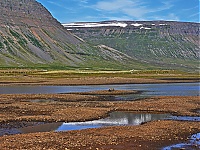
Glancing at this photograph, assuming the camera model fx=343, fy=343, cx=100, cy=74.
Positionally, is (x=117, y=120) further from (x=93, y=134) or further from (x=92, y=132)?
(x=93, y=134)

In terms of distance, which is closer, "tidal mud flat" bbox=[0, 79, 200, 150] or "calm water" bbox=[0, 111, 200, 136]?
"tidal mud flat" bbox=[0, 79, 200, 150]

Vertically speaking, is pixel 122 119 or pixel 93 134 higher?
pixel 93 134

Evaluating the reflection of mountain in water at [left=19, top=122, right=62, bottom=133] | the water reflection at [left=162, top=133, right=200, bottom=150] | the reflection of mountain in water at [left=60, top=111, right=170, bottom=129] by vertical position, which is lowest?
the reflection of mountain in water at [left=60, top=111, right=170, bottom=129]

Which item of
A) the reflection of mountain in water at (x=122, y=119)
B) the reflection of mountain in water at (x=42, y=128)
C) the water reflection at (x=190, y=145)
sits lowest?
the reflection of mountain in water at (x=122, y=119)

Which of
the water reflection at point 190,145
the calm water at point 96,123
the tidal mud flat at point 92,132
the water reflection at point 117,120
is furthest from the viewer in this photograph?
the water reflection at point 117,120

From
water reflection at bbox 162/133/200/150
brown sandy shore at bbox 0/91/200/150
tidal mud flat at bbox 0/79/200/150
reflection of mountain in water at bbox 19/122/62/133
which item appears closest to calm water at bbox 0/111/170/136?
reflection of mountain in water at bbox 19/122/62/133

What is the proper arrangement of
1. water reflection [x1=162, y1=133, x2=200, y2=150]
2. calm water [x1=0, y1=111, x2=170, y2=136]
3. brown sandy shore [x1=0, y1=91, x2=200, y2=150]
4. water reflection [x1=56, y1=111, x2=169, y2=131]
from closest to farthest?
water reflection [x1=162, y1=133, x2=200, y2=150] < brown sandy shore [x1=0, y1=91, x2=200, y2=150] < calm water [x1=0, y1=111, x2=170, y2=136] < water reflection [x1=56, y1=111, x2=169, y2=131]

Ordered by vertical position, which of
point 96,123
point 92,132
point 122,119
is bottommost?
point 122,119

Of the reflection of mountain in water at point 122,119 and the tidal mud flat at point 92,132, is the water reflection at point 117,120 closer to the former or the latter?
the reflection of mountain in water at point 122,119

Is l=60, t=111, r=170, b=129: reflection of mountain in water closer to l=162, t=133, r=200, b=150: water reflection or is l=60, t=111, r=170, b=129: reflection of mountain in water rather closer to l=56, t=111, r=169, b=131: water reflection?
l=56, t=111, r=169, b=131: water reflection

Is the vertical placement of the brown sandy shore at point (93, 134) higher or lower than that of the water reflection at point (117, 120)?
higher

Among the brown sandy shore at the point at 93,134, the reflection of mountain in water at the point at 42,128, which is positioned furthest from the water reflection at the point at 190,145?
the reflection of mountain in water at the point at 42,128

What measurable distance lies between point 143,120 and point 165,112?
8.65 metres

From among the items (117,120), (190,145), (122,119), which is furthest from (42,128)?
(190,145)
